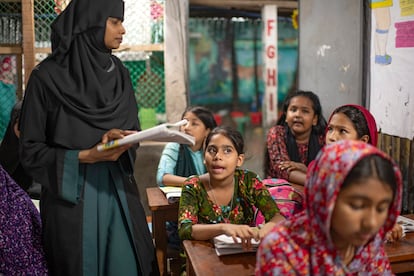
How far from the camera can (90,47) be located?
2479mm

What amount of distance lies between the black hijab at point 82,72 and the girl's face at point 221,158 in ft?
1.85

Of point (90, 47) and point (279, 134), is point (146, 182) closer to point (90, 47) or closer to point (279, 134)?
point (279, 134)

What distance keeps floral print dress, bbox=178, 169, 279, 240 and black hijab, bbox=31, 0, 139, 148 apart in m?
0.53

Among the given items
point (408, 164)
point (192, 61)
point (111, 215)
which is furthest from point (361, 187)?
point (192, 61)

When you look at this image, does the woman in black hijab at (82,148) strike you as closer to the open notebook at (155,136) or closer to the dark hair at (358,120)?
the open notebook at (155,136)

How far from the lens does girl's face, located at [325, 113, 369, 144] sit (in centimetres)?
308

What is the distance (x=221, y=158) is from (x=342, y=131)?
2.79 ft

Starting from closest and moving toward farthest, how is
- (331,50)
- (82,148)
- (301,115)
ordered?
(82,148), (301,115), (331,50)

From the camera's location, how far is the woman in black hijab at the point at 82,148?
2400 millimetres

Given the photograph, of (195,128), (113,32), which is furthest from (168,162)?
(113,32)

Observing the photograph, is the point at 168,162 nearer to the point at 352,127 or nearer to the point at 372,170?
the point at 352,127

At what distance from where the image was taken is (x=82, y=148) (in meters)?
2.45

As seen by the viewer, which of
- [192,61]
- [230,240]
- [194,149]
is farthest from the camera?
[192,61]

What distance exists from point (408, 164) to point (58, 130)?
241cm
